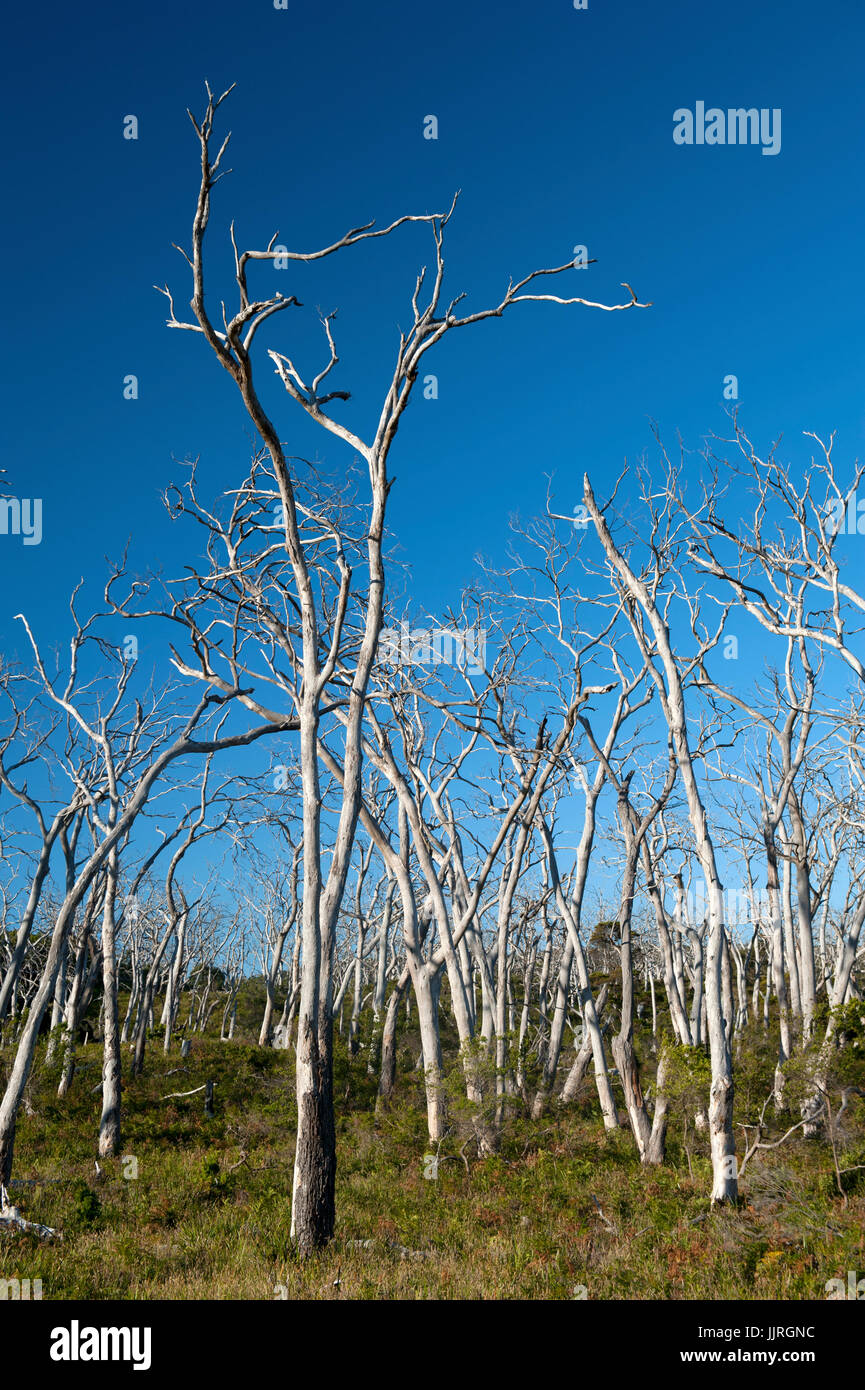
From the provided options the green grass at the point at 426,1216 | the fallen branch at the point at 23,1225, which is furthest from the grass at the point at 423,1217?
the fallen branch at the point at 23,1225

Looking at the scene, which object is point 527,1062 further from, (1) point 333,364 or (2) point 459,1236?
(1) point 333,364

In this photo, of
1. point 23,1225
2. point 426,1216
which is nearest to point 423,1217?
point 426,1216

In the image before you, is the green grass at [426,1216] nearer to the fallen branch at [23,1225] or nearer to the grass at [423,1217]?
the grass at [423,1217]

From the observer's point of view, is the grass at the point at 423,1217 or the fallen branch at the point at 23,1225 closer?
the grass at the point at 423,1217

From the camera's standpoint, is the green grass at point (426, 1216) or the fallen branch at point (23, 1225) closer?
the green grass at point (426, 1216)

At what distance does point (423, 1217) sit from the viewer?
8.93 m

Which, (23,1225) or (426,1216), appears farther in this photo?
(426,1216)

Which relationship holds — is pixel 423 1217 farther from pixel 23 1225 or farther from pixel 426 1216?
pixel 23 1225

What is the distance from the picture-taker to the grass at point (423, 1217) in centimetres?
668

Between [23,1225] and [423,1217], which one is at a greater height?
[23,1225]

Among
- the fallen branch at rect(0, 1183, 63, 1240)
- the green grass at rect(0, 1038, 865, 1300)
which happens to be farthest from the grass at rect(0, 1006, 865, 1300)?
the fallen branch at rect(0, 1183, 63, 1240)

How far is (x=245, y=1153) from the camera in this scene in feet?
41.0
